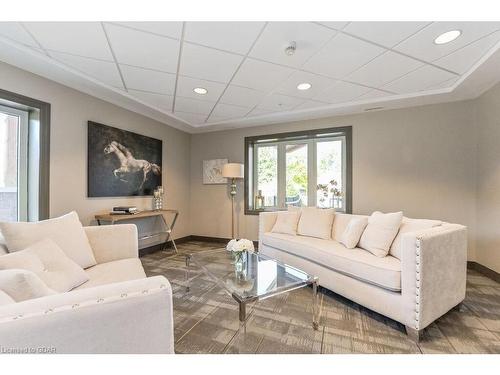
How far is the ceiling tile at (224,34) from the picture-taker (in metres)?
1.70

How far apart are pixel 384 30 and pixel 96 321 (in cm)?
243

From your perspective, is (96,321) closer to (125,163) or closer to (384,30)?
(384,30)

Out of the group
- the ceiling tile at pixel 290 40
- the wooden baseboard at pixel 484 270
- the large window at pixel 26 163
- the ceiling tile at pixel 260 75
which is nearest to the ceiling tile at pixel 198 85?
the ceiling tile at pixel 260 75

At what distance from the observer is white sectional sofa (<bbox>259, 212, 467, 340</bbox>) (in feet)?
5.27

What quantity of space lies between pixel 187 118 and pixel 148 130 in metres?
0.68

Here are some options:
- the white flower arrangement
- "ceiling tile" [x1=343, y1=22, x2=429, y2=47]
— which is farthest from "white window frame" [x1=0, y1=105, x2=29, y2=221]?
"ceiling tile" [x1=343, y1=22, x2=429, y2=47]

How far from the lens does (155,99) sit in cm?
317

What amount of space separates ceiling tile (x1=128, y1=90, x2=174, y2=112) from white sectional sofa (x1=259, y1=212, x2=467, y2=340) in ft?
9.12

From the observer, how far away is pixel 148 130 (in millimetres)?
3881

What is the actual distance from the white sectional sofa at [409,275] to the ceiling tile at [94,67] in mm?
2898

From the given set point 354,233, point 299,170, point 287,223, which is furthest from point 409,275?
point 299,170

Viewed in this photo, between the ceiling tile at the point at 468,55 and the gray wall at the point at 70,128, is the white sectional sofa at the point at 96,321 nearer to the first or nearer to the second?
the gray wall at the point at 70,128
